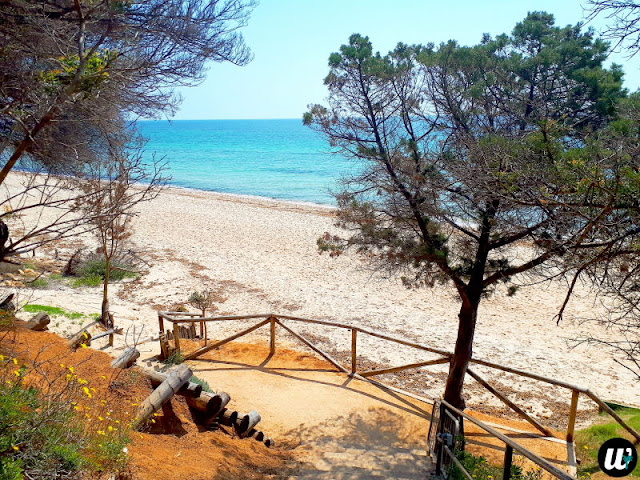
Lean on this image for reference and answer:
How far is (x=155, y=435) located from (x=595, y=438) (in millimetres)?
6337

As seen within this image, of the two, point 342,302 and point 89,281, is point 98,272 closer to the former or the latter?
point 89,281

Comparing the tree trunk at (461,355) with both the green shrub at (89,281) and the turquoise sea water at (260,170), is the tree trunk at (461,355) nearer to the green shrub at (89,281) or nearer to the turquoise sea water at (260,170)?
the green shrub at (89,281)

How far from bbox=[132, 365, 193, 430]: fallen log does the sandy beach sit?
3636 mm

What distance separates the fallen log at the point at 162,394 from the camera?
5180 mm

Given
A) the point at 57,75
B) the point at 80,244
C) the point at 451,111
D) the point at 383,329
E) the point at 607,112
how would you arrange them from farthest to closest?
1. the point at 80,244
2. the point at 383,329
3. the point at 451,111
4. the point at 607,112
5. the point at 57,75

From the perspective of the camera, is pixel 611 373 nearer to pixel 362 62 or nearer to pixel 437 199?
pixel 437 199

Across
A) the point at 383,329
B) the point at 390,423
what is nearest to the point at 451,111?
the point at 390,423

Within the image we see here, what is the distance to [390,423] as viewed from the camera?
7348mm

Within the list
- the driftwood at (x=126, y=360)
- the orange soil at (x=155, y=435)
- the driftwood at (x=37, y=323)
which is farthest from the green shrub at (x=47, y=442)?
the driftwood at (x=37, y=323)

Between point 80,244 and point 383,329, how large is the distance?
45.9 ft

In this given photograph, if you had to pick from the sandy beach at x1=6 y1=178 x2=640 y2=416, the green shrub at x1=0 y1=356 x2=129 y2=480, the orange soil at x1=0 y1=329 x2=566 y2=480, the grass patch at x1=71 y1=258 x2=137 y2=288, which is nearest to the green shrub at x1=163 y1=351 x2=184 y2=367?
the orange soil at x1=0 y1=329 x2=566 y2=480

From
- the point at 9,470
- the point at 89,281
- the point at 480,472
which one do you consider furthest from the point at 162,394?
the point at 89,281

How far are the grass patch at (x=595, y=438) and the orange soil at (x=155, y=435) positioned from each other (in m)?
4.08

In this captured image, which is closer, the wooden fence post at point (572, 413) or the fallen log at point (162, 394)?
the fallen log at point (162, 394)
